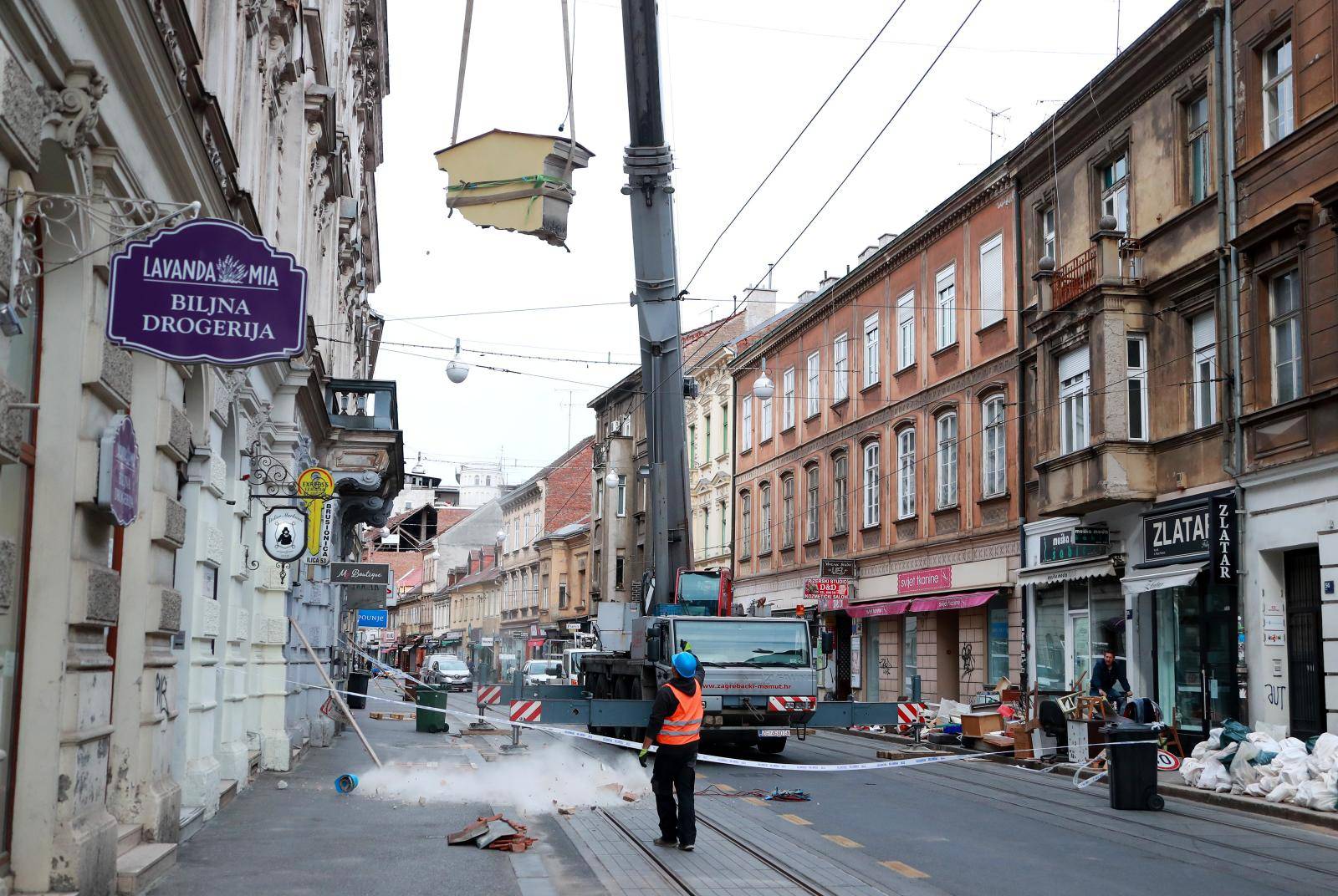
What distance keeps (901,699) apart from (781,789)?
17.6m

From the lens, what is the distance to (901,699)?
109 ft

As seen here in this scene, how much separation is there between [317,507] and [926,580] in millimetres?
16635

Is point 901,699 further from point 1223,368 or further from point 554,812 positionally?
point 554,812

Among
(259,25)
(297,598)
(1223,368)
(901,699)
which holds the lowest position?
(901,699)

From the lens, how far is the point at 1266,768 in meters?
15.6

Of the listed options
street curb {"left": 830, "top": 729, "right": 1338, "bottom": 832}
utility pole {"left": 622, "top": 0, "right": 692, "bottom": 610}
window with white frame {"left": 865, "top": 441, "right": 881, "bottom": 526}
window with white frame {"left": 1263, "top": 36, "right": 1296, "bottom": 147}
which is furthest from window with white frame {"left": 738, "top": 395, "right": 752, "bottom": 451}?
window with white frame {"left": 1263, "top": 36, "right": 1296, "bottom": 147}

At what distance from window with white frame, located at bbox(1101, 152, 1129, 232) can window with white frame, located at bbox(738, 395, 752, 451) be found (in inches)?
880

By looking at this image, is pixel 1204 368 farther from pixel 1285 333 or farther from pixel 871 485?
pixel 871 485

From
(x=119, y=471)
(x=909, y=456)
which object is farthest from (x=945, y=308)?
(x=119, y=471)

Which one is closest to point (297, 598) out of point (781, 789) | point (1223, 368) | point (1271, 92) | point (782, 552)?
point (781, 789)

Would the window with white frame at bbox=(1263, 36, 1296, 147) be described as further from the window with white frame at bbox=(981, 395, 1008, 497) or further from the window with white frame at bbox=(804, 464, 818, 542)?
the window with white frame at bbox=(804, 464, 818, 542)

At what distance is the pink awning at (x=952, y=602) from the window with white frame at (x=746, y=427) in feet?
50.2

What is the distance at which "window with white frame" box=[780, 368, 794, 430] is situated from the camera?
139 feet

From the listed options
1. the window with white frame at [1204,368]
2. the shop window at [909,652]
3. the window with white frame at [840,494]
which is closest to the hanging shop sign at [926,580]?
the shop window at [909,652]
